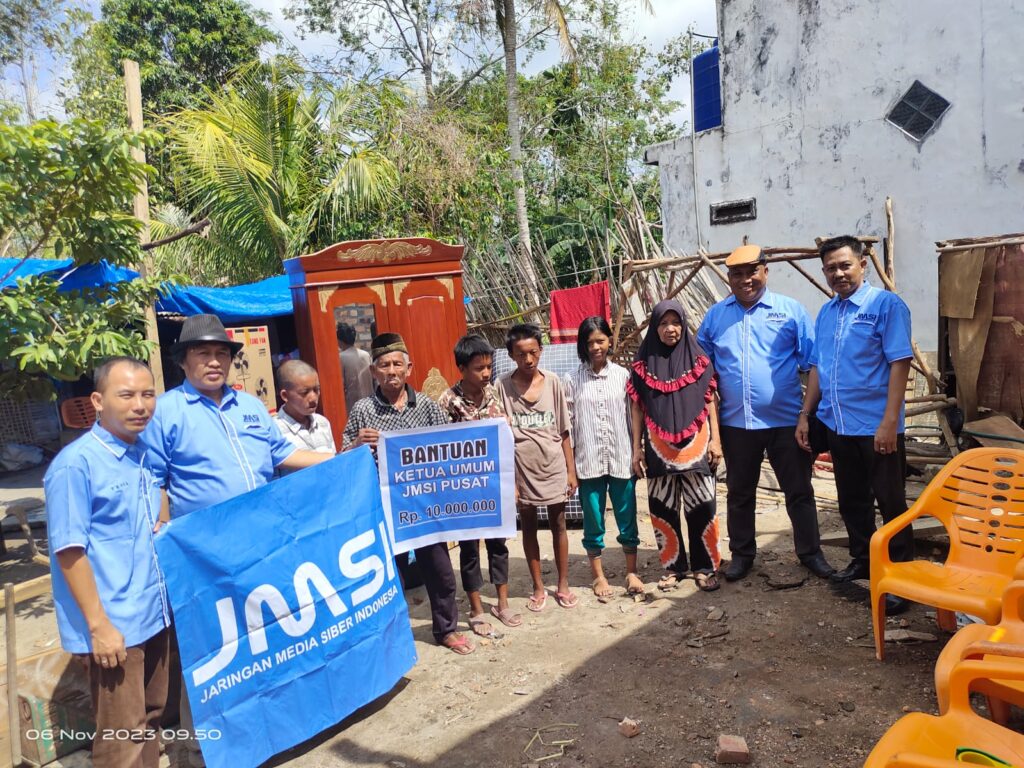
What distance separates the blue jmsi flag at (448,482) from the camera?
388cm

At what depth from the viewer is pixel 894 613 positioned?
4.00 metres

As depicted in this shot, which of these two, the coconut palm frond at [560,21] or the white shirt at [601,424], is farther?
the coconut palm frond at [560,21]

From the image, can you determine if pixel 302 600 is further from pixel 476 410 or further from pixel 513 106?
pixel 513 106

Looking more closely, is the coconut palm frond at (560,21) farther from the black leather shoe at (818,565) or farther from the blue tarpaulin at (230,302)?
the black leather shoe at (818,565)

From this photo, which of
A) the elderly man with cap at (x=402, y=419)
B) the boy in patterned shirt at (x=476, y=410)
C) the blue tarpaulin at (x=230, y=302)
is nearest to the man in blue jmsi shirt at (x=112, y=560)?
the elderly man with cap at (x=402, y=419)

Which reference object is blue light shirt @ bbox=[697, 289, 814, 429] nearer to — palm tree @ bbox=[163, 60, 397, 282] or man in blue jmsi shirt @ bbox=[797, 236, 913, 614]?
man in blue jmsi shirt @ bbox=[797, 236, 913, 614]

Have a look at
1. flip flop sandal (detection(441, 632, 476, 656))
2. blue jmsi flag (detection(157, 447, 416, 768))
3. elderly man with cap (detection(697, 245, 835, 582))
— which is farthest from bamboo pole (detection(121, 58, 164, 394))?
elderly man with cap (detection(697, 245, 835, 582))

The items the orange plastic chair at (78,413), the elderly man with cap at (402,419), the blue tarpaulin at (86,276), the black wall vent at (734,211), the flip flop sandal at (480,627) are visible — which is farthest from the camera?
the black wall vent at (734,211)

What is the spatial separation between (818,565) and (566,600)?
1618 millimetres

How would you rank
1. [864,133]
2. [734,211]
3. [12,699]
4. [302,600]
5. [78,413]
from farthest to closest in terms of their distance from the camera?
1. [734,211]
2. [78,413]
3. [864,133]
4. [302,600]
5. [12,699]

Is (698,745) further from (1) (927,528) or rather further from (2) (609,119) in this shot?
(2) (609,119)

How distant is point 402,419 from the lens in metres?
3.94

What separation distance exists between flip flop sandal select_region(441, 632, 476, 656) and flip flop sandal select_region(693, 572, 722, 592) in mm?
1513

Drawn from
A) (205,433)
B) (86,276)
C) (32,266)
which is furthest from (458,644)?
(32,266)
